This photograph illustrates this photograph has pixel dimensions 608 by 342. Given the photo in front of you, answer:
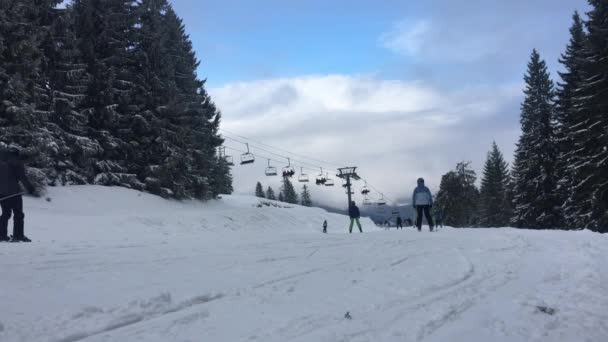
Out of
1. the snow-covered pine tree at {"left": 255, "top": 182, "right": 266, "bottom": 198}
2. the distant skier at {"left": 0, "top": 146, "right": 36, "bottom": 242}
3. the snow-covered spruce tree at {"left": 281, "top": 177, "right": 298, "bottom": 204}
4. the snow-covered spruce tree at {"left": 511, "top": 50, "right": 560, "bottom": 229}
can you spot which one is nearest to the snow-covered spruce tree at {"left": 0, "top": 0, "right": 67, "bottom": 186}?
the distant skier at {"left": 0, "top": 146, "right": 36, "bottom": 242}

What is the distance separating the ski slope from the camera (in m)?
3.99

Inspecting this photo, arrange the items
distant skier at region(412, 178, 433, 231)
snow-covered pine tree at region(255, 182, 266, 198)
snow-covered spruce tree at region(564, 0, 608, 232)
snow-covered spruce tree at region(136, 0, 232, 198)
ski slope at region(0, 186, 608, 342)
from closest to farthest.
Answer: ski slope at region(0, 186, 608, 342)
distant skier at region(412, 178, 433, 231)
snow-covered spruce tree at region(564, 0, 608, 232)
snow-covered spruce tree at region(136, 0, 232, 198)
snow-covered pine tree at region(255, 182, 266, 198)

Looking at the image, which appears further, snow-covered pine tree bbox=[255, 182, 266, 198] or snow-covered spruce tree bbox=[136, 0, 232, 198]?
snow-covered pine tree bbox=[255, 182, 266, 198]

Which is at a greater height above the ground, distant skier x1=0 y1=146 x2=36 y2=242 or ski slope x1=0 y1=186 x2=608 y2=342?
distant skier x1=0 y1=146 x2=36 y2=242

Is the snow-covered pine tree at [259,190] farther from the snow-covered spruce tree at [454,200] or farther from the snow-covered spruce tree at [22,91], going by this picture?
the snow-covered spruce tree at [22,91]

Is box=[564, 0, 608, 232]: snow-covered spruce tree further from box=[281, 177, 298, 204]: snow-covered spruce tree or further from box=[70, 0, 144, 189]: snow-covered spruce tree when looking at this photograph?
box=[281, 177, 298, 204]: snow-covered spruce tree

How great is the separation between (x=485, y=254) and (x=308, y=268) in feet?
12.4

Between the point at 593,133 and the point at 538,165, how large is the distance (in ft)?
40.4

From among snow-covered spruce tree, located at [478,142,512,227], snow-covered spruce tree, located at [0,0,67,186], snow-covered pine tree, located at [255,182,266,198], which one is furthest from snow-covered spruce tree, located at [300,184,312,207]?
snow-covered spruce tree, located at [0,0,67,186]

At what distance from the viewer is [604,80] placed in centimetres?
2456

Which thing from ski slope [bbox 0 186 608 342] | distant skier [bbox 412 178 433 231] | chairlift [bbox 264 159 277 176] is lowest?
ski slope [bbox 0 186 608 342]

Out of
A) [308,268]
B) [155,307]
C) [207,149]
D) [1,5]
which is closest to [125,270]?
[155,307]

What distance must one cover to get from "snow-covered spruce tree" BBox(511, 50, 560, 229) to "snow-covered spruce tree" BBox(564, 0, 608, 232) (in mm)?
7921

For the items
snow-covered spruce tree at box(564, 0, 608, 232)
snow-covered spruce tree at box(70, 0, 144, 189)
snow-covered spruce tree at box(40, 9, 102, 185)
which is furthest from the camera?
snow-covered spruce tree at box(70, 0, 144, 189)
